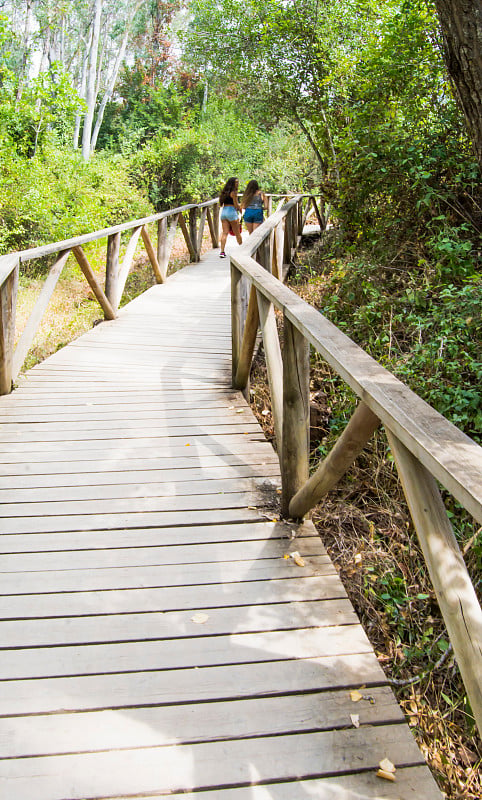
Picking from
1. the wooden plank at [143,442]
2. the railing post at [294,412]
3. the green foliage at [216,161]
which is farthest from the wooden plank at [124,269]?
the green foliage at [216,161]

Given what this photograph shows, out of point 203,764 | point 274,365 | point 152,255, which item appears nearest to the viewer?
point 203,764

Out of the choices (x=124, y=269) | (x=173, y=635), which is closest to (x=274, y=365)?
(x=173, y=635)

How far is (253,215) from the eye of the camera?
8.88m

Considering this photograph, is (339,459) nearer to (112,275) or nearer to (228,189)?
(112,275)

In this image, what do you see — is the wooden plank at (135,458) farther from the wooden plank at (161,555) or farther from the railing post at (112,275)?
the railing post at (112,275)

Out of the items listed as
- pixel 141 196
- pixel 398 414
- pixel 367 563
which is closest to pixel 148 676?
pixel 398 414

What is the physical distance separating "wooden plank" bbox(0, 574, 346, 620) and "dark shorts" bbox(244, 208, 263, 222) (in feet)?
23.8

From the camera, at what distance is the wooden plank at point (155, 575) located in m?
2.36

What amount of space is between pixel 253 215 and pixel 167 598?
743 cm

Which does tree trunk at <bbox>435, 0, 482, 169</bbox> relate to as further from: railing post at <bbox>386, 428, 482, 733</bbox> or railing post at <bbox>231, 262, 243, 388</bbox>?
railing post at <bbox>231, 262, 243, 388</bbox>

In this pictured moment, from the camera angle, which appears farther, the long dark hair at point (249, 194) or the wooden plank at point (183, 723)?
the long dark hair at point (249, 194)

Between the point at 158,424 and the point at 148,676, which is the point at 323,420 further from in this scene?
the point at 148,676

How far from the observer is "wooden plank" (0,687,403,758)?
1685mm

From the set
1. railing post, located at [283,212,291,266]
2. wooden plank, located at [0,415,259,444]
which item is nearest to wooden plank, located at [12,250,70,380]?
wooden plank, located at [0,415,259,444]
